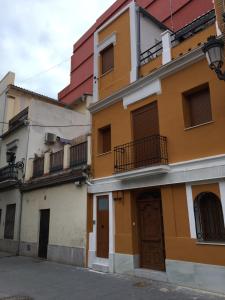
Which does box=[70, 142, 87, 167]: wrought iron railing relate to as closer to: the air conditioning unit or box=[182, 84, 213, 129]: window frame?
the air conditioning unit

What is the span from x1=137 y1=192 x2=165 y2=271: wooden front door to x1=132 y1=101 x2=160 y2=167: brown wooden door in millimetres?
1179

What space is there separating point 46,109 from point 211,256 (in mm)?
12360

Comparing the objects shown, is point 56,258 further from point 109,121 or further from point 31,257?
point 109,121

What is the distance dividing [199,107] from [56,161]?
7791 mm

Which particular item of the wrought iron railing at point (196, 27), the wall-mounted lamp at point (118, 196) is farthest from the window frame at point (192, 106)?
the wall-mounted lamp at point (118, 196)

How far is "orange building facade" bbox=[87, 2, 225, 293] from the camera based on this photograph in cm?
760

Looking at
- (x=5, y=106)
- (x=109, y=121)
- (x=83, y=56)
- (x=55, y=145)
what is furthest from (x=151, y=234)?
(x=83, y=56)

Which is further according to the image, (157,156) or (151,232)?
(151,232)

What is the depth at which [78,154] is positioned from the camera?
1269 centimetres

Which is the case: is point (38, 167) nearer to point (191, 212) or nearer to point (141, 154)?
point (141, 154)

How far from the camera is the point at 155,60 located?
32.2ft

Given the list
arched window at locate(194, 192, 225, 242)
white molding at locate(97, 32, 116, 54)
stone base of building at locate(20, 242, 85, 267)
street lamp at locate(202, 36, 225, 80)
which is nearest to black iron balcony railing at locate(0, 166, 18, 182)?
stone base of building at locate(20, 242, 85, 267)

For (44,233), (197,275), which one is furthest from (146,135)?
(44,233)

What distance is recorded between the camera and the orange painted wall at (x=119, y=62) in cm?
1081
